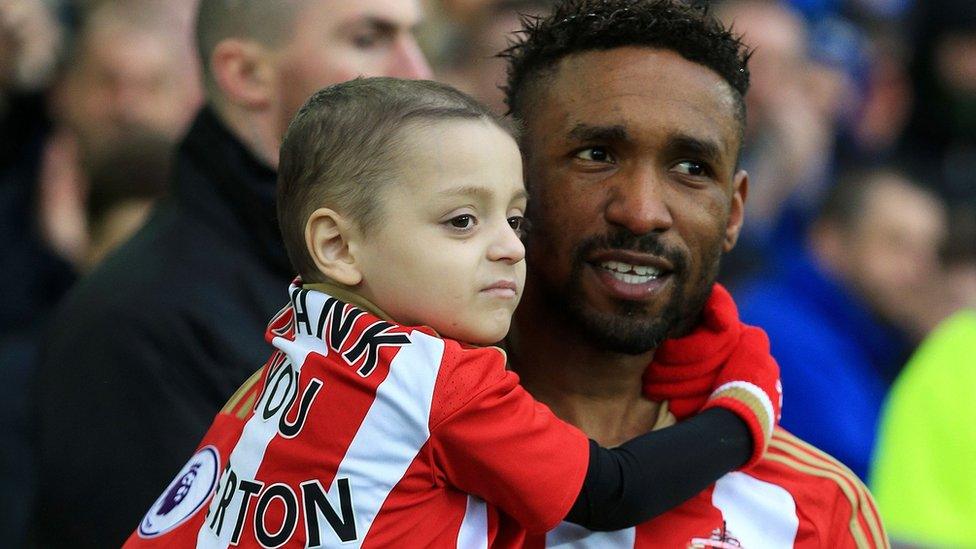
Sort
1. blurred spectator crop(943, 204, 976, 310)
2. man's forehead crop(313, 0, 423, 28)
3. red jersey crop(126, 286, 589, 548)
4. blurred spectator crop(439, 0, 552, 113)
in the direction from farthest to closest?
blurred spectator crop(943, 204, 976, 310) < blurred spectator crop(439, 0, 552, 113) < man's forehead crop(313, 0, 423, 28) < red jersey crop(126, 286, 589, 548)

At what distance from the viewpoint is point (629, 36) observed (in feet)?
8.73

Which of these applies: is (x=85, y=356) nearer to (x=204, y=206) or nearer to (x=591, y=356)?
(x=204, y=206)

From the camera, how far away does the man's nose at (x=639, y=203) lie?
253 cm

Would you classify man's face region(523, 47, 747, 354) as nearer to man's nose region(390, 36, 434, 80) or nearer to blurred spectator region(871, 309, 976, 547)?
man's nose region(390, 36, 434, 80)

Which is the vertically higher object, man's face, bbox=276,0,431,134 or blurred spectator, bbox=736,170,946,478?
man's face, bbox=276,0,431,134

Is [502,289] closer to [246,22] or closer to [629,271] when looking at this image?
[629,271]

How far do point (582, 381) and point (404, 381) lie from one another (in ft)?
2.35

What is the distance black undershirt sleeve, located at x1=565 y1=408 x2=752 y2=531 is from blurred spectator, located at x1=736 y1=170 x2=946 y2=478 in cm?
212

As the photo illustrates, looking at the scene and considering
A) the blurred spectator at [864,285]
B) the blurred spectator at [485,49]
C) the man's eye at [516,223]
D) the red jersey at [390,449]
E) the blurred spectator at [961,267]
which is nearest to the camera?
the red jersey at [390,449]

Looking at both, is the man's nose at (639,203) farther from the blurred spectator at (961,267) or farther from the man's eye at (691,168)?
the blurred spectator at (961,267)

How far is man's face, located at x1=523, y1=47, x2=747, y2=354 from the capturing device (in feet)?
8.43

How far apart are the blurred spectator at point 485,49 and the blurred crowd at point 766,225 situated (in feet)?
0.04

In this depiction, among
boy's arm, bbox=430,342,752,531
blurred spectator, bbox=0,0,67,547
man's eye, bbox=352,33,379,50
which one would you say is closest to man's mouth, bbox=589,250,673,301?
boy's arm, bbox=430,342,752,531

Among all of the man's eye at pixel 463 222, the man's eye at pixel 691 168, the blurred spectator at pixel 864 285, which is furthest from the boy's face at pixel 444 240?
the blurred spectator at pixel 864 285
